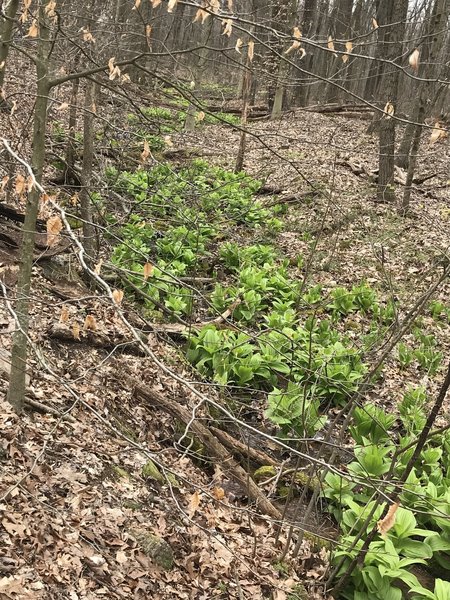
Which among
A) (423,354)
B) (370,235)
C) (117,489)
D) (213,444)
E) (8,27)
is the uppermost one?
(8,27)

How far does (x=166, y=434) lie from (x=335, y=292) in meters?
4.21

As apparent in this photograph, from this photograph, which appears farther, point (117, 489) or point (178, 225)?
point (178, 225)

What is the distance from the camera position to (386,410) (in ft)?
22.6

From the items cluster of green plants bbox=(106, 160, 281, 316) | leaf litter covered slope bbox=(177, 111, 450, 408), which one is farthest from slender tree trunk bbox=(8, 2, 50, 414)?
leaf litter covered slope bbox=(177, 111, 450, 408)

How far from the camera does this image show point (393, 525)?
3293 mm

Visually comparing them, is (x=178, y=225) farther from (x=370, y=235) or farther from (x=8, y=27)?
(x=8, y=27)

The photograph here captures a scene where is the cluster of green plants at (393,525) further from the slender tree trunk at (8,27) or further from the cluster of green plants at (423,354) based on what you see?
the slender tree trunk at (8,27)

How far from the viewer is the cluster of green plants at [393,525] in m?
3.96

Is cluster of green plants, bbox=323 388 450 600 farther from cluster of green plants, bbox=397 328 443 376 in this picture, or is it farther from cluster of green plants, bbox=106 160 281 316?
cluster of green plants, bbox=106 160 281 316

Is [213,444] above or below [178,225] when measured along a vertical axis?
below

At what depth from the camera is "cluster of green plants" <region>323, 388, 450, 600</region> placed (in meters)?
3.96

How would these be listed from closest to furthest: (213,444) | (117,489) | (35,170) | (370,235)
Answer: (35,170)
(117,489)
(213,444)
(370,235)

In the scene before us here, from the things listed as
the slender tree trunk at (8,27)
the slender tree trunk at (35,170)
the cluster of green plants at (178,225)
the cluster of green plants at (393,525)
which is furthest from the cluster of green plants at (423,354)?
the slender tree trunk at (8,27)

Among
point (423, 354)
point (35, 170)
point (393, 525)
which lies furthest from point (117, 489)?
point (423, 354)
